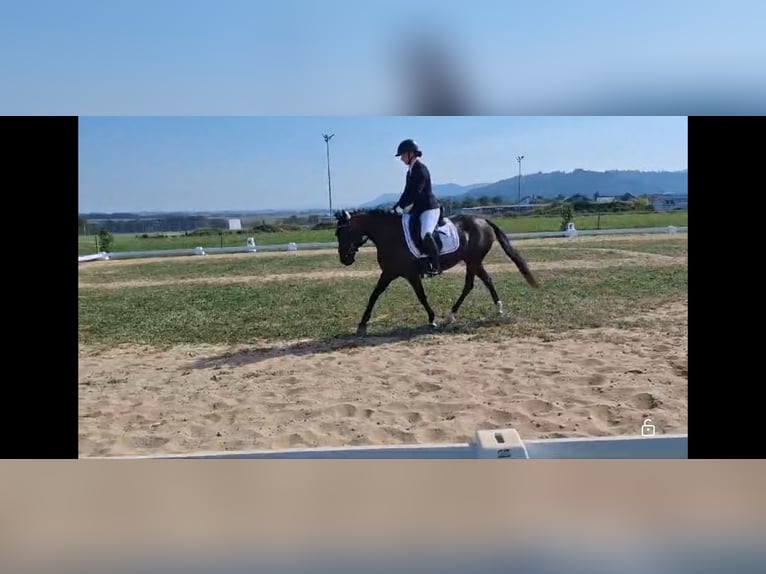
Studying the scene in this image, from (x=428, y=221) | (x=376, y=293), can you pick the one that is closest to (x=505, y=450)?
(x=376, y=293)

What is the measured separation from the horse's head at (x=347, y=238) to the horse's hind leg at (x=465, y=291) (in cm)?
87

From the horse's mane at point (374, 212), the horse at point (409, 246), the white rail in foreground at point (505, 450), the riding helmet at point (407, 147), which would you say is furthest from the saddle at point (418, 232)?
the white rail in foreground at point (505, 450)

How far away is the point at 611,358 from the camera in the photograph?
5.04 meters

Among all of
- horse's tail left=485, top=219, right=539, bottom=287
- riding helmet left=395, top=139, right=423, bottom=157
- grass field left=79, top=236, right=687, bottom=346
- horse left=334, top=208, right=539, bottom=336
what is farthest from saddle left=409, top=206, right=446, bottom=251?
riding helmet left=395, top=139, right=423, bottom=157

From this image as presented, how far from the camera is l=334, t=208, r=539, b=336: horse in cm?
514

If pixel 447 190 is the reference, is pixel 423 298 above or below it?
below

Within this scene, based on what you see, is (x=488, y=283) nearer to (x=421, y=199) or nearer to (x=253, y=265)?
(x=421, y=199)

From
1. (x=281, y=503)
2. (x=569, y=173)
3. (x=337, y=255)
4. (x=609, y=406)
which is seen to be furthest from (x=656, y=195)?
(x=281, y=503)

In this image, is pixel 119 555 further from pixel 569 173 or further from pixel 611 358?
pixel 569 173

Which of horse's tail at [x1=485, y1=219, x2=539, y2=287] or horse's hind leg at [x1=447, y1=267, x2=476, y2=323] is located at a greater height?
horse's tail at [x1=485, y1=219, x2=539, y2=287]

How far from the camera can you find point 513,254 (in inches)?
205

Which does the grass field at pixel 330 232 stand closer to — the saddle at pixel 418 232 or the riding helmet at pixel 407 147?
the saddle at pixel 418 232

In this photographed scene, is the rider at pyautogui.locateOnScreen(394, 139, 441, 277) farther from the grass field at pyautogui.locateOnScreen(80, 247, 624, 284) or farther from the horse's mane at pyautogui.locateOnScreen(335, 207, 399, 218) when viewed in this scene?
the grass field at pyautogui.locateOnScreen(80, 247, 624, 284)

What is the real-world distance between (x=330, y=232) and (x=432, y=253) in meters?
0.83
